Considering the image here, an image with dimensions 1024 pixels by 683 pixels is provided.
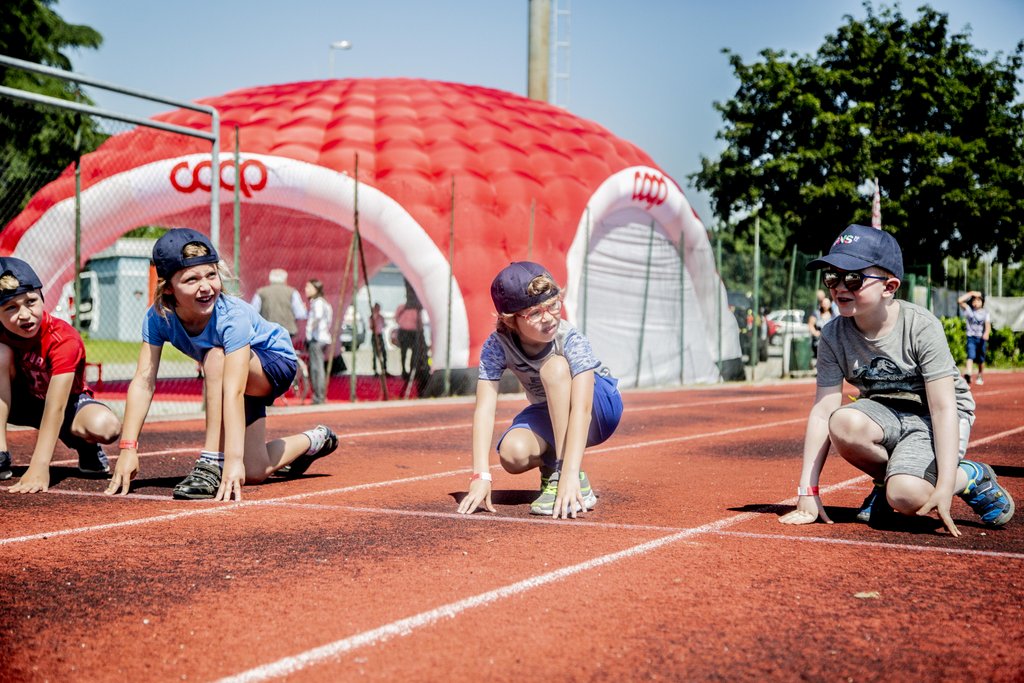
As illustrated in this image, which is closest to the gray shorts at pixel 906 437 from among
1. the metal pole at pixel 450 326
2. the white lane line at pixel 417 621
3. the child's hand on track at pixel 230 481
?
the white lane line at pixel 417 621

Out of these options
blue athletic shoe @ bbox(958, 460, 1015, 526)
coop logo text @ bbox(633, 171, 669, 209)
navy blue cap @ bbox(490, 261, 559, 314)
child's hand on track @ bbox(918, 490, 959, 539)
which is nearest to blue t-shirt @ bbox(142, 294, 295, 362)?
navy blue cap @ bbox(490, 261, 559, 314)

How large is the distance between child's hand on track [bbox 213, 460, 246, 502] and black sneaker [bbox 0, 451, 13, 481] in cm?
164

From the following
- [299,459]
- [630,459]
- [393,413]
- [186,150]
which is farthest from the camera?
[186,150]

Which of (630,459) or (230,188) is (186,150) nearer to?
(230,188)

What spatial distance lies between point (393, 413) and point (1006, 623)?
410 inches

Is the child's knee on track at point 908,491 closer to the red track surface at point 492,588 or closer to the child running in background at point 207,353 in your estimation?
the red track surface at point 492,588

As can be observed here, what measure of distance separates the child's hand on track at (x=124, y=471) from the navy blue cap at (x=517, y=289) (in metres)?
2.24

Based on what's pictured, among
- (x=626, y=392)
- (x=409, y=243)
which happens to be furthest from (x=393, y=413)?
(x=626, y=392)

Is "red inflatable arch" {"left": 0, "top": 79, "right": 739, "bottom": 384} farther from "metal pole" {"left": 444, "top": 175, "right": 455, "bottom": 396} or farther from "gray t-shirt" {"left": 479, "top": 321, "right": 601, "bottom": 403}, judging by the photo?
"gray t-shirt" {"left": 479, "top": 321, "right": 601, "bottom": 403}

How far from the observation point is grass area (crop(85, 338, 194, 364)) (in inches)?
1099

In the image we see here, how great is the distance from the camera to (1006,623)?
3625mm

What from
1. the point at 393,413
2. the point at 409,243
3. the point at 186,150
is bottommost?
the point at 393,413

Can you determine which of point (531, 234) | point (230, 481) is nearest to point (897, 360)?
point (230, 481)

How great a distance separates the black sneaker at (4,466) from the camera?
6734mm
